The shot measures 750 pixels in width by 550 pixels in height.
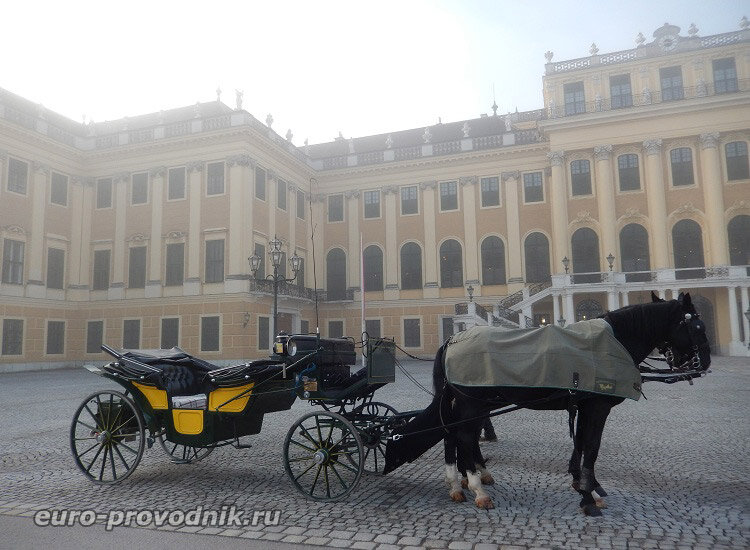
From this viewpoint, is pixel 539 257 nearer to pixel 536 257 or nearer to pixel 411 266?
pixel 536 257

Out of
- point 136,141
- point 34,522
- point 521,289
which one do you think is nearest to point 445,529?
point 34,522

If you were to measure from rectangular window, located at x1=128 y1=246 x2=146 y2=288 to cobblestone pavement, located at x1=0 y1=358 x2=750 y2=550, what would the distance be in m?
22.7

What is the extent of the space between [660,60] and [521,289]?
15328 mm

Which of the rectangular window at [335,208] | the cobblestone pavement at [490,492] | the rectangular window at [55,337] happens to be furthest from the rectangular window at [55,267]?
the cobblestone pavement at [490,492]

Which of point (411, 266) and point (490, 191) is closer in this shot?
point (490, 191)

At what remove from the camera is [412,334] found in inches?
1353

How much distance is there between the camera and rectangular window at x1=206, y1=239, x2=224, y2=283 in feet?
95.2

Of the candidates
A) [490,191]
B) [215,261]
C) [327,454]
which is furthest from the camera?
[490,191]

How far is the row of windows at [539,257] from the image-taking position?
30.0 metres

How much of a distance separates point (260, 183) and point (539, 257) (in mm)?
16511

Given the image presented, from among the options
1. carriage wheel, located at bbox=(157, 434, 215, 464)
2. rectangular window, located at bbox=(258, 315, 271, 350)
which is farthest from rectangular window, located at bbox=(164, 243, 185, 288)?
carriage wheel, located at bbox=(157, 434, 215, 464)

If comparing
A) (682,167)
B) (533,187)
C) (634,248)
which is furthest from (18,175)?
(682,167)

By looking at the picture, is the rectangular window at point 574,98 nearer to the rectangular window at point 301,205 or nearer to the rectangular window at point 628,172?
the rectangular window at point 628,172

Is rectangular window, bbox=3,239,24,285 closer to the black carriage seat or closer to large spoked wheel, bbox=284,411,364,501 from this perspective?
the black carriage seat
